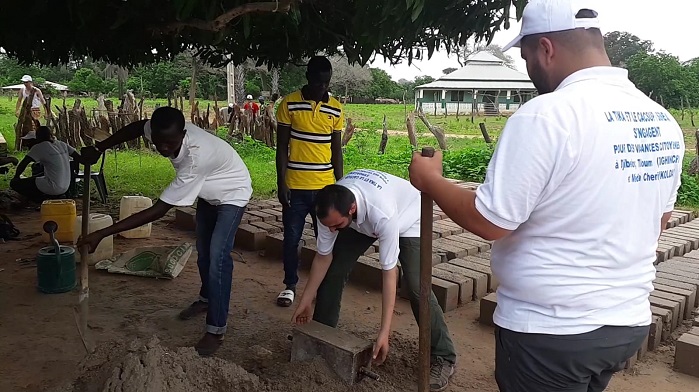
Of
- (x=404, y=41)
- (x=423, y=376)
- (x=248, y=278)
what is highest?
(x=404, y=41)

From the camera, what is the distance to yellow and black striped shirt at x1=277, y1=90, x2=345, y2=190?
13.4 ft

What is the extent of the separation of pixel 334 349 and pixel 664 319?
234 cm

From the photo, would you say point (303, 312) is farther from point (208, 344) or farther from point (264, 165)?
point (264, 165)

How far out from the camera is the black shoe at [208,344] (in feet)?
10.9

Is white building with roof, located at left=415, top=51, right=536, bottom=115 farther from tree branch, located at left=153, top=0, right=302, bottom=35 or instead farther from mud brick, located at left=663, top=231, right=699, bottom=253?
tree branch, located at left=153, top=0, right=302, bottom=35

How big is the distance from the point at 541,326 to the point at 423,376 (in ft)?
2.49

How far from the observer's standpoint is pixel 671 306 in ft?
12.9

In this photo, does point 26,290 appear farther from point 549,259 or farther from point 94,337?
point 549,259

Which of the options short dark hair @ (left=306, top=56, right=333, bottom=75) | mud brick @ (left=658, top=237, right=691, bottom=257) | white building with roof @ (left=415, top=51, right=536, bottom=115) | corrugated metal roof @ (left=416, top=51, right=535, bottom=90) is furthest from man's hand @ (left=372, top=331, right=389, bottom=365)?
corrugated metal roof @ (left=416, top=51, right=535, bottom=90)

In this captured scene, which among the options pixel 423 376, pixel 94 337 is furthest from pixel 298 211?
pixel 423 376

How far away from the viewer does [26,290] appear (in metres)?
4.32

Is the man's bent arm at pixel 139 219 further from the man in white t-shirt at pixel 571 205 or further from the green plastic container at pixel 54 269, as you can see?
the man in white t-shirt at pixel 571 205

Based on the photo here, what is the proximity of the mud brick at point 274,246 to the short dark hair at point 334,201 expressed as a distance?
2.72 metres

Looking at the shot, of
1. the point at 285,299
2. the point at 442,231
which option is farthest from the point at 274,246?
the point at 442,231
